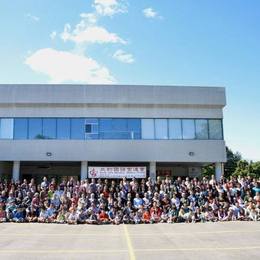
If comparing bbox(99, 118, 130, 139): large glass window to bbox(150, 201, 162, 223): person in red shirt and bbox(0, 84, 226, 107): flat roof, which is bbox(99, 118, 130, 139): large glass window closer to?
bbox(0, 84, 226, 107): flat roof

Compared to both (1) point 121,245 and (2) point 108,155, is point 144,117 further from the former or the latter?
(1) point 121,245

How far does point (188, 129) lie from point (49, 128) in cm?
1049

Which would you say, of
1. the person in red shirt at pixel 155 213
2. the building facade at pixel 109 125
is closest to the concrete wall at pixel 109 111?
the building facade at pixel 109 125

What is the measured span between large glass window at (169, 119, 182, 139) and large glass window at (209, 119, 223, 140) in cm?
240

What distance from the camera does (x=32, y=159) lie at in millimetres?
28594

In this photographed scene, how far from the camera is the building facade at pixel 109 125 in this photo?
1125 inches

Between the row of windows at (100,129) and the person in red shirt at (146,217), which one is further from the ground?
the row of windows at (100,129)

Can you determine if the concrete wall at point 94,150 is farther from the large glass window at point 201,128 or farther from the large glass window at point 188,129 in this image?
the large glass window at point 201,128

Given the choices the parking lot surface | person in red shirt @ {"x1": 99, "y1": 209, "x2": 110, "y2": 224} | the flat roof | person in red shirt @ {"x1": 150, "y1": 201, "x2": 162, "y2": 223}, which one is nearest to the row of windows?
the flat roof

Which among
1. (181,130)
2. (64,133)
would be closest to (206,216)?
(181,130)

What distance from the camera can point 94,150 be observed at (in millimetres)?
28516

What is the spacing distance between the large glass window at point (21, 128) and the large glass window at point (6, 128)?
0.30 meters

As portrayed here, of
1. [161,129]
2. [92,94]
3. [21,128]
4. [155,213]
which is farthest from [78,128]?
[155,213]

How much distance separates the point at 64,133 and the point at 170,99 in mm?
8381
